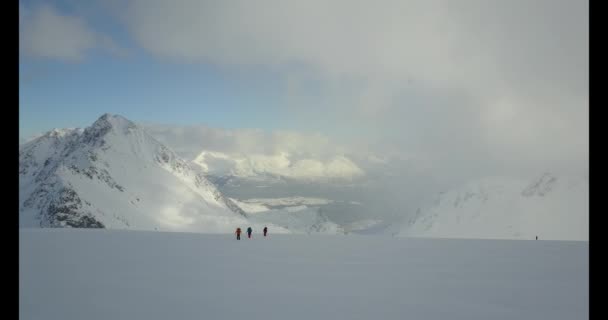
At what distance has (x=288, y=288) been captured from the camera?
12.9 metres

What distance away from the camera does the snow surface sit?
10.2 metres

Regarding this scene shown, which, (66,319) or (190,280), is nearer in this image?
(66,319)

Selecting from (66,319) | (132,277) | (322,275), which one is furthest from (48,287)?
(322,275)

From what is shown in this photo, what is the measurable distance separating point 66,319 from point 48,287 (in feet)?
12.9

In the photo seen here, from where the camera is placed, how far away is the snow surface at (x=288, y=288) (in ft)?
33.6

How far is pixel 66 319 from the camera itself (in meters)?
9.34

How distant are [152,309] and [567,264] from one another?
2166 cm
